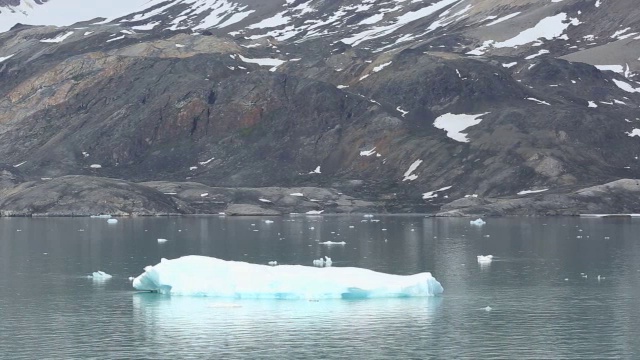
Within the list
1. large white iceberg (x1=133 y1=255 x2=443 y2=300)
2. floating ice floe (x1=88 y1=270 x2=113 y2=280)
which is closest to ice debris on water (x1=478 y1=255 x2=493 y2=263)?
large white iceberg (x1=133 y1=255 x2=443 y2=300)

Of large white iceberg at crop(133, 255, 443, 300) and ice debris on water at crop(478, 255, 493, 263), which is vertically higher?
ice debris on water at crop(478, 255, 493, 263)

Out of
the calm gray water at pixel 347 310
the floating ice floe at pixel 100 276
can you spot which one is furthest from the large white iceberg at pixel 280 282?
the floating ice floe at pixel 100 276

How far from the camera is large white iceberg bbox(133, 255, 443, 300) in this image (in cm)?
7994

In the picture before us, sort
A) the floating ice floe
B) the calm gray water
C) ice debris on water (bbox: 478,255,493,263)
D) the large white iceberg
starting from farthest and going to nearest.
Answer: ice debris on water (bbox: 478,255,493,263)
the floating ice floe
the large white iceberg
the calm gray water

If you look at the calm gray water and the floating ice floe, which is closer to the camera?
the calm gray water

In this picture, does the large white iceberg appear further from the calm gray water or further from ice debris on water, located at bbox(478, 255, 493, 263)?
ice debris on water, located at bbox(478, 255, 493, 263)

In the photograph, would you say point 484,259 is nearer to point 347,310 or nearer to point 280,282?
point 280,282

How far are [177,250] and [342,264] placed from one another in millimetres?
25767

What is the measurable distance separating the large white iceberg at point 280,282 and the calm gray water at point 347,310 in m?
0.99

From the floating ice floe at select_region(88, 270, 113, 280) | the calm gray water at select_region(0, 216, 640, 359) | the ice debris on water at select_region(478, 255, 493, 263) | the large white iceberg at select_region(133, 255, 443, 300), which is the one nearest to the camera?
the calm gray water at select_region(0, 216, 640, 359)

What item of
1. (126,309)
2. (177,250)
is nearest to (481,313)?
(126,309)

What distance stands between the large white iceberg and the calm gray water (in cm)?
99

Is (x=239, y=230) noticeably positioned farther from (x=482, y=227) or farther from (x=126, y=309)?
(x=126, y=309)

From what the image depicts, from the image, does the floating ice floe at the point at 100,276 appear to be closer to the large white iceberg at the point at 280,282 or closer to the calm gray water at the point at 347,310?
the calm gray water at the point at 347,310
